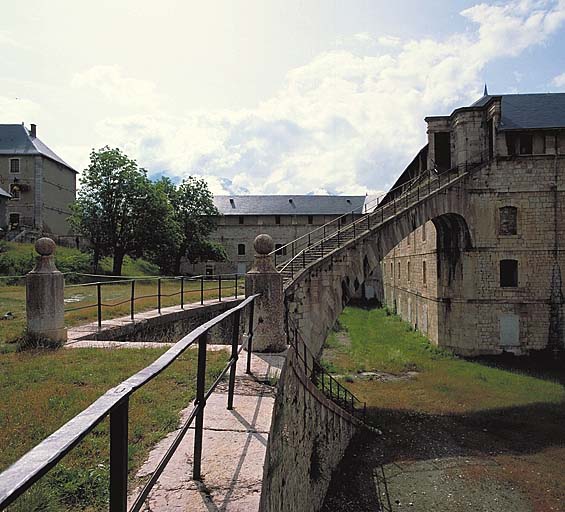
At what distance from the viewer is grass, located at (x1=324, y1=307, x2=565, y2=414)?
51.6ft

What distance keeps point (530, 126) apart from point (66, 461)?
900 inches

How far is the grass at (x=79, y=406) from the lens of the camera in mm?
3207

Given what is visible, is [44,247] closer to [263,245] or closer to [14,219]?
[263,245]

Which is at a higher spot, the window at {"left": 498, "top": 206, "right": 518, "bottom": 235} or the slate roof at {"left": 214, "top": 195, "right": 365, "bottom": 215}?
the slate roof at {"left": 214, "top": 195, "right": 365, "bottom": 215}

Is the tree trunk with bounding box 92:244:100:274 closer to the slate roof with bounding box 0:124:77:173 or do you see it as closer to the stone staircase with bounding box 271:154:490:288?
the slate roof with bounding box 0:124:77:173

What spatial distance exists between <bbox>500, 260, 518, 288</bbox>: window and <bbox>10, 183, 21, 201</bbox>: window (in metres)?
36.6

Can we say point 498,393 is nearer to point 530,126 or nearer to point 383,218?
point 383,218

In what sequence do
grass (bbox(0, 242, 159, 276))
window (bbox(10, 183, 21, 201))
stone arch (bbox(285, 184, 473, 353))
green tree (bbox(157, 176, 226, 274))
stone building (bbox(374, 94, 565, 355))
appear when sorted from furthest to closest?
green tree (bbox(157, 176, 226, 274)), window (bbox(10, 183, 21, 201)), grass (bbox(0, 242, 159, 276)), stone building (bbox(374, 94, 565, 355)), stone arch (bbox(285, 184, 473, 353))

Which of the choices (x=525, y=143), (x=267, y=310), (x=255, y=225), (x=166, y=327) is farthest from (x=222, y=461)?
(x=255, y=225)

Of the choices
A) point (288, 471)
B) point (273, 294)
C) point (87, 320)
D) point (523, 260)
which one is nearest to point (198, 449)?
point (288, 471)

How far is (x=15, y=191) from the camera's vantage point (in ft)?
127

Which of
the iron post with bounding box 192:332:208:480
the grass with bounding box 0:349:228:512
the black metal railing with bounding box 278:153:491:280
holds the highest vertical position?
the black metal railing with bounding box 278:153:491:280

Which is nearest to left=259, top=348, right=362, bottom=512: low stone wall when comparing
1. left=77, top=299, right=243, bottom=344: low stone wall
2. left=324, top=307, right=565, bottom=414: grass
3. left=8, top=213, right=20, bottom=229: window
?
left=77, top=299, right=243, bottom=344: low stone wall

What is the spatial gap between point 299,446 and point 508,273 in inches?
714
